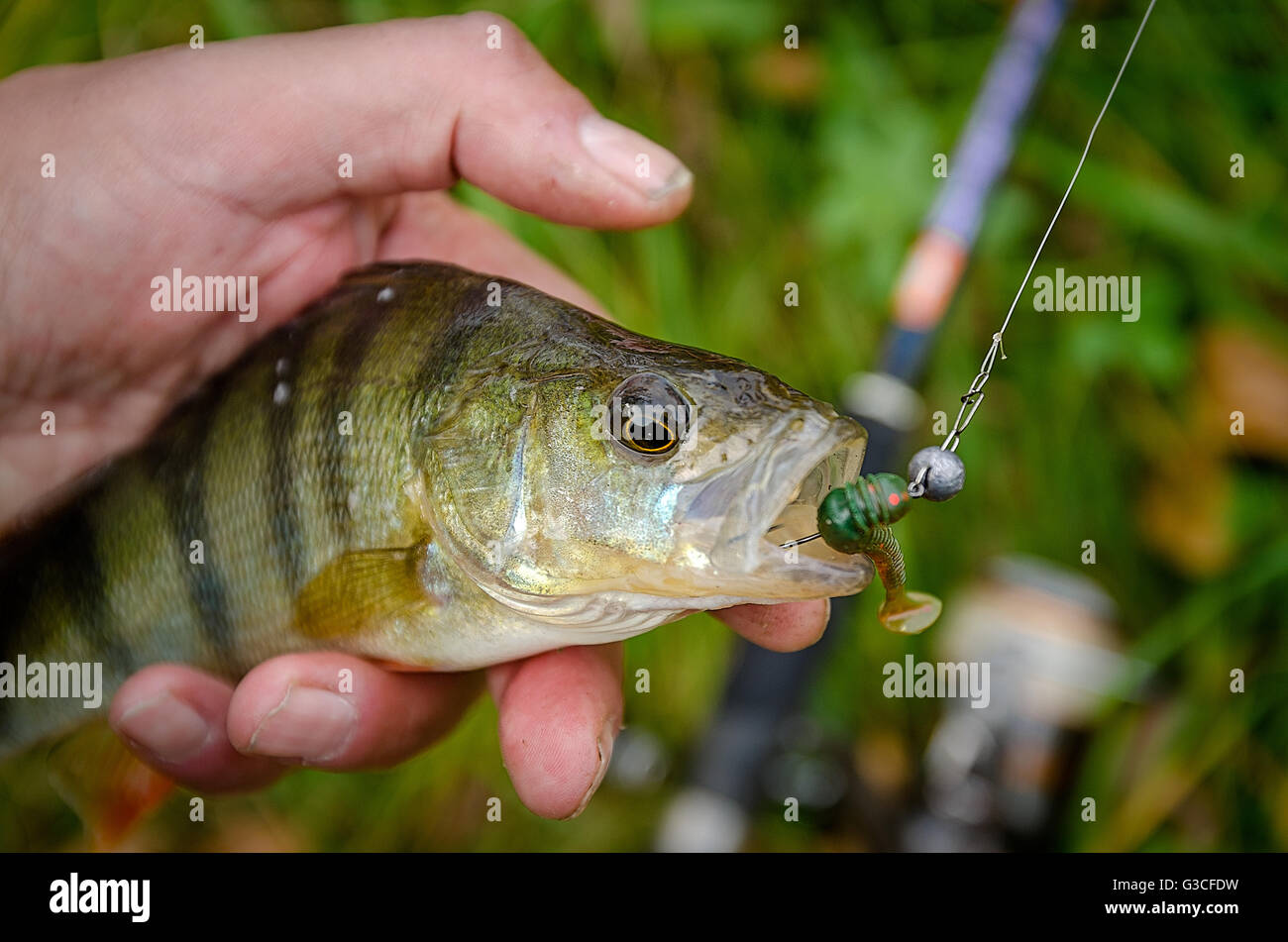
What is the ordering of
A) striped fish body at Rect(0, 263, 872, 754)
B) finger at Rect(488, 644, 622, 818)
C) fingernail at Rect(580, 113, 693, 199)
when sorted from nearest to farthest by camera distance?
striped fish body at Rect(0, 263, 872, 754) < finger at Rect(488, 644, 622, 818) < fingernail at Rect(580, 113, 693, 199)

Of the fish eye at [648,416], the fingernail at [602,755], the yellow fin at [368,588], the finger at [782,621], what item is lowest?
the fingernail at [602,755]

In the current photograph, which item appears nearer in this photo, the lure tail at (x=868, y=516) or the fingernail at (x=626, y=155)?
the lure tail at (x=868, y=516)

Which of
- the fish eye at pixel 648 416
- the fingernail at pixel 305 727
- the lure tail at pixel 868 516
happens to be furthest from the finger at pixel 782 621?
the fingernail at pixel 305 727

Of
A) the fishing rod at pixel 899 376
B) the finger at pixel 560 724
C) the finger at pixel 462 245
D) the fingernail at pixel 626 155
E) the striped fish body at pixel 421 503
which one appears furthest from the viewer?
the fishing rod at pixel 899 376

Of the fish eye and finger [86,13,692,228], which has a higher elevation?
finger [86,13,692,228]

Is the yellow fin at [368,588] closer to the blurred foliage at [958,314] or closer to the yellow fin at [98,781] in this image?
the yellow fin at [98,781]

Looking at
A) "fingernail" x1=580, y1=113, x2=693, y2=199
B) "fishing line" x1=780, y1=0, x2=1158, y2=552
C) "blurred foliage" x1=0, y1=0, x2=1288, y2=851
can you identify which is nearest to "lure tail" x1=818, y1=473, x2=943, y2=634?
"fishing line" x1=780, y1=0, x2=1158, y2=552

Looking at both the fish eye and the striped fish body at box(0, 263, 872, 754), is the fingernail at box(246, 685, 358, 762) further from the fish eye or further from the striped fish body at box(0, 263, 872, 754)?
the fish eye
